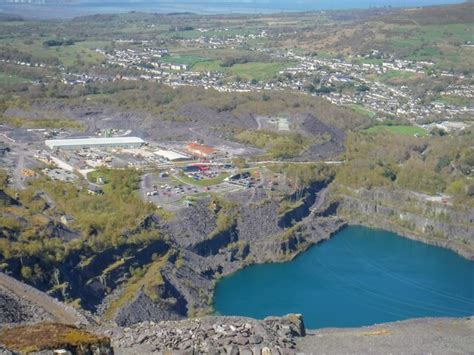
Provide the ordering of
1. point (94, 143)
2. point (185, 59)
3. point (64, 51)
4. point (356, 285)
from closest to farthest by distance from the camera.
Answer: point (356, 285)
point (94, 143)
point (185, 59)
point (64, 51)

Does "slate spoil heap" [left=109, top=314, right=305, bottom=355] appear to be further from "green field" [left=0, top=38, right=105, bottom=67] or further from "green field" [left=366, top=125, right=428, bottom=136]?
"green field" [left=0, top=38, right=105, bottom=67]

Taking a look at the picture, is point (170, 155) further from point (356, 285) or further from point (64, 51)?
point (64, 51)

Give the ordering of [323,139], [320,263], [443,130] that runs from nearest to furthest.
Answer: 1. [320,263]
2. [323,139]
3. [443,130]

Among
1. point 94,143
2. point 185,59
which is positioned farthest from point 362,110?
point 185,59

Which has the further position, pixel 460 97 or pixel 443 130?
pixel 460 97

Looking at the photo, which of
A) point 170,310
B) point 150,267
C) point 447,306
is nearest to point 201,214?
point 150,267

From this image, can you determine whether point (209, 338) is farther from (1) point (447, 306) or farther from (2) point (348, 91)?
(2) point (348, 91)
